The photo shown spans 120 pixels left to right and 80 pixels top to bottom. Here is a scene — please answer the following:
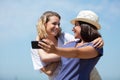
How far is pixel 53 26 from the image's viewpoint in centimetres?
612

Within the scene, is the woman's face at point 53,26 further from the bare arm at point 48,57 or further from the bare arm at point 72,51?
the bare arm at point 72,51

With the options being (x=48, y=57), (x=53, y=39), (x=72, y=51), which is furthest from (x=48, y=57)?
(x=72, y=51)

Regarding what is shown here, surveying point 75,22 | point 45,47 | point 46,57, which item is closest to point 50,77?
point 46,57

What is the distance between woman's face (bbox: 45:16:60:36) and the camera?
20.0 feet

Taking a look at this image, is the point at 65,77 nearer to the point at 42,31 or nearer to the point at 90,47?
the point at 90,47

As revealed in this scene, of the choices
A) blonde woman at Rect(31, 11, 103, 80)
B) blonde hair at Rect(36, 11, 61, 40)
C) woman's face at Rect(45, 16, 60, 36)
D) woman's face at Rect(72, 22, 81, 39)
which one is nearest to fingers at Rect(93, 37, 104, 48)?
woman's face at Rect(72, 22, 81, 39)

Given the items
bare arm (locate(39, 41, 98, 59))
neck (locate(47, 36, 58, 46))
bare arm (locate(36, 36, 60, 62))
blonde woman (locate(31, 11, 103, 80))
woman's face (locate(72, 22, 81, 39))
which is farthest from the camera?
neck (locate(47, 36, 58, 46))

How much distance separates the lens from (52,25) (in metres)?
6.13

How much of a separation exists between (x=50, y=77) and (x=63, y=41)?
2.12 ft

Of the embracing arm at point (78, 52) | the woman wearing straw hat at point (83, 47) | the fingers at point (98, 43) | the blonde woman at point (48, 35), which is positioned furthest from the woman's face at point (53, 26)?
the embracing arm at point (78, 52)

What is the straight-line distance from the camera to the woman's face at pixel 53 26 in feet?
20.0

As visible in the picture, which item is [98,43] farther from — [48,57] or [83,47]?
[48,57]

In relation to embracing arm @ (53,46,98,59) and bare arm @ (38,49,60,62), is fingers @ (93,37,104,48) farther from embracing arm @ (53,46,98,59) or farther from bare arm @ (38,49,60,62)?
bare arm @ (38,49,60,62)

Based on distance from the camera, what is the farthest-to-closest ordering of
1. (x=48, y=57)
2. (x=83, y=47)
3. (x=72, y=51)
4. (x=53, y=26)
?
(x=53, y=26), (x=48, y=57), (x=83, y=47), (x=72, y=51)
